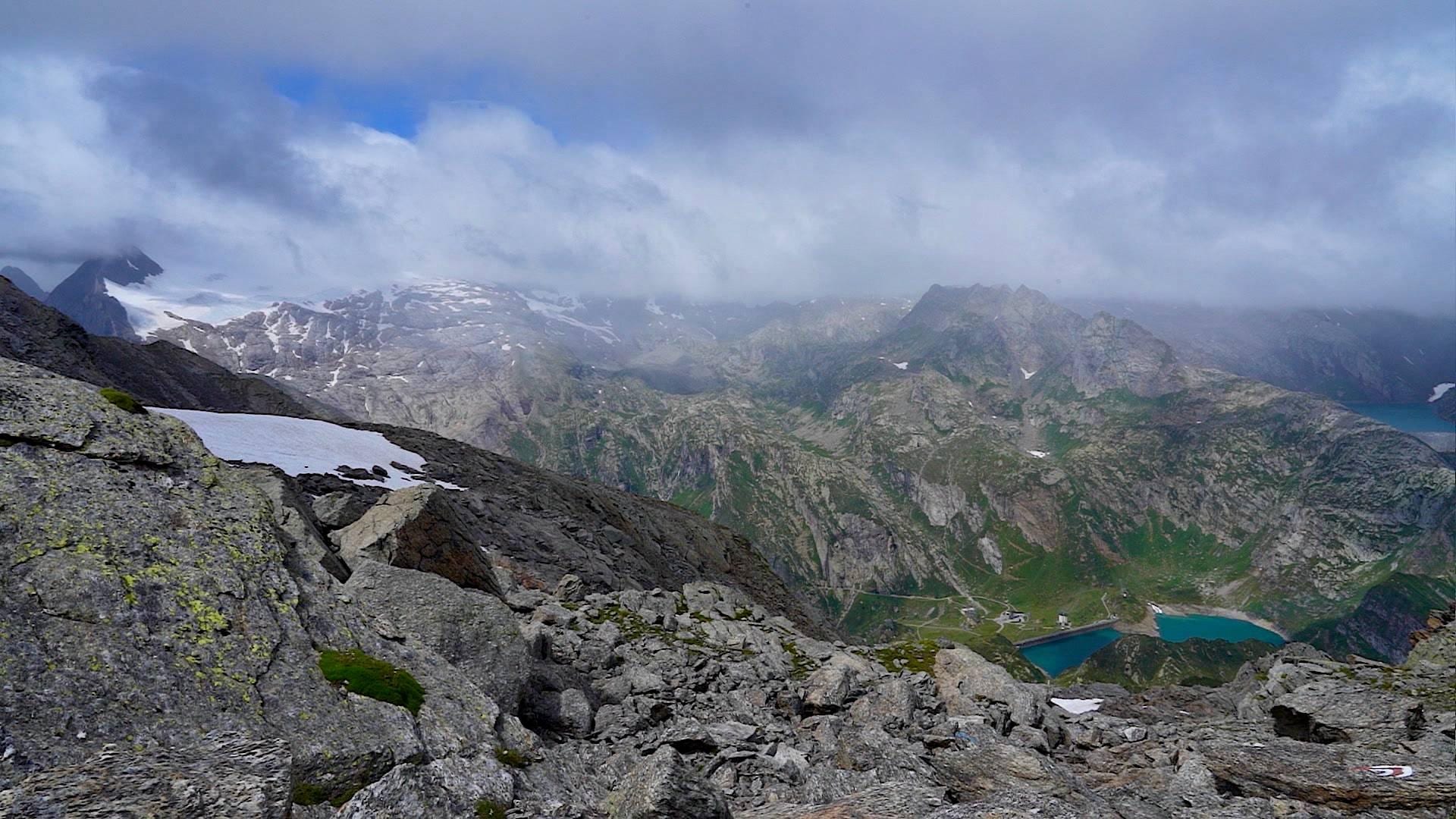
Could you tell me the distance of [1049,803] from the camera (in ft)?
38.2

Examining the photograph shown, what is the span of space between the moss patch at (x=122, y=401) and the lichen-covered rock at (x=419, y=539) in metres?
12.8

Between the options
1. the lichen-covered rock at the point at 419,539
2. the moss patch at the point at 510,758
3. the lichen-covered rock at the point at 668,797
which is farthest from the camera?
the lichen-covered rock at the point at 419,539

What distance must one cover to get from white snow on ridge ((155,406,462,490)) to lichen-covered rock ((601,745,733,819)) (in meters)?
46.4

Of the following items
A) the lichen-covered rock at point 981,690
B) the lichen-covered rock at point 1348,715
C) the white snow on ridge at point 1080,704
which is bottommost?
the white snow on ridge at point 1080,704

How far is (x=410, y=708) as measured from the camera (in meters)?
13.5

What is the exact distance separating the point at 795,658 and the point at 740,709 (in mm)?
17812

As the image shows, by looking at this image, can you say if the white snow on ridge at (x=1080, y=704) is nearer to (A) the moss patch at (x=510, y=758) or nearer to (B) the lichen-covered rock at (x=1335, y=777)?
(B) the lichen-covered rock at (x=1335, y=777)

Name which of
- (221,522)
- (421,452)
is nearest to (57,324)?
(421,452)

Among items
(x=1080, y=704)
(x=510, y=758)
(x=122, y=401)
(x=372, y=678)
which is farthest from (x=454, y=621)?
(x=1080, y=704)

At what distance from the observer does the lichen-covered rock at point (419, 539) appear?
97.2 ft

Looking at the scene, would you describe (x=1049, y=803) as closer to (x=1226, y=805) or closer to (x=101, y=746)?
(x=1226, y=805)

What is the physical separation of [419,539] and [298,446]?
136 feet

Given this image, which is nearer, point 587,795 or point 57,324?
point 587,795

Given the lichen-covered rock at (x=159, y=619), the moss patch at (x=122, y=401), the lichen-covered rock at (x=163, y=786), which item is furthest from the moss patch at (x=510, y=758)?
the moss patch at (x=122, y=401)
